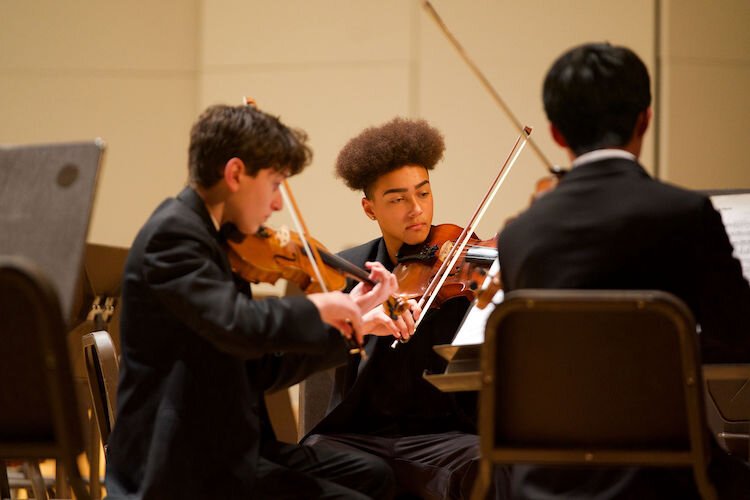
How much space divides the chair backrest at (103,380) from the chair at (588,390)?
3.28 feet

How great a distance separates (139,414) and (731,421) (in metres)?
1.63

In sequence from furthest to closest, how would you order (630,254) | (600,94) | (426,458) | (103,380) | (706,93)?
(706,93) < (426,458) < (103,380) < (600,94) < (630,254)

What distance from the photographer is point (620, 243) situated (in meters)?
1.40

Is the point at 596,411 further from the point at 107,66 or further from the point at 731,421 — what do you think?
the point at 107,66

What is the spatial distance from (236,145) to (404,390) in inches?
38.6

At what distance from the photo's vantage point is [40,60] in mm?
5059

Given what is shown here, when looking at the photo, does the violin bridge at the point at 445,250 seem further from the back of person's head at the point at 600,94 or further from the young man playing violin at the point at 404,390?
the back of person's head at the point at 600,94

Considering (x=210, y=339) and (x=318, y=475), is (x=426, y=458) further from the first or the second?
(x=210, y=339)

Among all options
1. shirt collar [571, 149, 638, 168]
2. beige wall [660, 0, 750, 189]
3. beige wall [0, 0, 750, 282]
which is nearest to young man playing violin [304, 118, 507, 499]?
shirt collar [571, 149, 638, 168]

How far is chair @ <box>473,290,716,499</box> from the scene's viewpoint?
1.30m

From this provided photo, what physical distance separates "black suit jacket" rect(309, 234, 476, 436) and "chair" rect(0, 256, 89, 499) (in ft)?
3.61

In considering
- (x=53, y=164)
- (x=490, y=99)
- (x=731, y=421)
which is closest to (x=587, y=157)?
(x=53, y=164)

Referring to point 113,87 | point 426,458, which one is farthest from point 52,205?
point 113,87

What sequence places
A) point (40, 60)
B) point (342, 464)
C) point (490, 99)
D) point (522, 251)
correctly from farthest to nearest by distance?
point (40, 60), point (490, 99), point (342, 464), point (522, 251)
